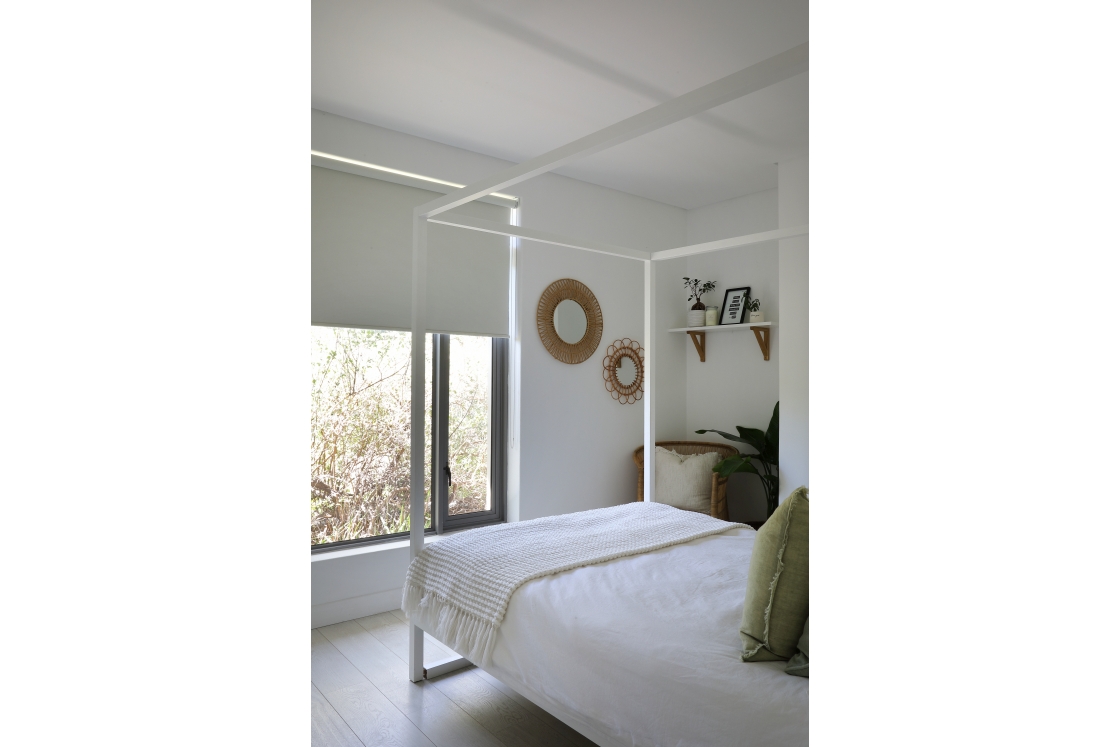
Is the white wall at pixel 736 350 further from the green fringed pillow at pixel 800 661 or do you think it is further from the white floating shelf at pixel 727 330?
the green fringed pillow at pixel 800 661

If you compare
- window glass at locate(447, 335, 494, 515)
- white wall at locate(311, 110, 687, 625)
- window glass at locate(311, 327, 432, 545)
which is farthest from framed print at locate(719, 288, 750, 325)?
window glass at locate(311, 327, 432, 545)

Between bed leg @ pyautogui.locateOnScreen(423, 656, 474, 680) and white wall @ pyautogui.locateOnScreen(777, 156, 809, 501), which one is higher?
white wall @ pyautogui.locateOnScreen(777, 156, 809, 501)

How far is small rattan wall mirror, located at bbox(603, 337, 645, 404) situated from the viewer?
449 centimetres

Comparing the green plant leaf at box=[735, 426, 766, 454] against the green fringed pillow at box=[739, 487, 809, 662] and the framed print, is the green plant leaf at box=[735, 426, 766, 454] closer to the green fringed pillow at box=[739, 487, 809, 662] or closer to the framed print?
the framed print

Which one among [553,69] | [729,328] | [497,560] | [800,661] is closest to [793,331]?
[729,328]

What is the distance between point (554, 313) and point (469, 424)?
36.0 inches

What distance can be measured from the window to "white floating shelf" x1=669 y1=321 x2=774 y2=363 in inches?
62.6

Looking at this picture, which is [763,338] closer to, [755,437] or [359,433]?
[755,437]

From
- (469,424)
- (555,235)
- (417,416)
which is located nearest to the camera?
(417,416)

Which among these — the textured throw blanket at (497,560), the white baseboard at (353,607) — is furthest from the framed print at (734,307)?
the white baseboard at (353,607)

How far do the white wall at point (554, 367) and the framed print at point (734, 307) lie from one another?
574 mm

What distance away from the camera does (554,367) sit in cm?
415
